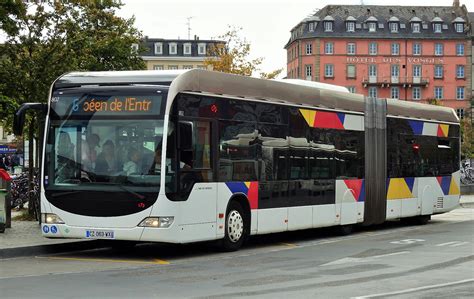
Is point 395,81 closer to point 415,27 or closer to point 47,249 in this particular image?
point 415,27

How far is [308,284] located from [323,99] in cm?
906

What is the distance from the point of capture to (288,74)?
146 metres

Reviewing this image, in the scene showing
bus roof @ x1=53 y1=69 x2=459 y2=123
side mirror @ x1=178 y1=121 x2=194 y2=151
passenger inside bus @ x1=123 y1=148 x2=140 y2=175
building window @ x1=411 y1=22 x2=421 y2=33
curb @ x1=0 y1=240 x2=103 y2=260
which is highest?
building window @ x1=411 y1=22 x2=421 y2=33

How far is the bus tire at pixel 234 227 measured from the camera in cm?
1623

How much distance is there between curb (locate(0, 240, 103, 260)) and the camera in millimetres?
15320

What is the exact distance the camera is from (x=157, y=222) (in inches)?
576

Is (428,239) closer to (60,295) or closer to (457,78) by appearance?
(60,295)

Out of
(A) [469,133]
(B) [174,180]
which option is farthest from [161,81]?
(A) [469,133]

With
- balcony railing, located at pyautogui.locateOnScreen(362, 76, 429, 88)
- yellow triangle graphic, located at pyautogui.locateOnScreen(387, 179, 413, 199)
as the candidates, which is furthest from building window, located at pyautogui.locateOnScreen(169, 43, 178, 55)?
yellow triangle graphic, located at pyautogui.locateOnScreen(387, 179, 413, 199)

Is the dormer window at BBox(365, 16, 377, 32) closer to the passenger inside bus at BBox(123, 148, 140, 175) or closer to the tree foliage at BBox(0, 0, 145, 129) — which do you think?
the tree foliage at BBox(0, 0, 145, 129)

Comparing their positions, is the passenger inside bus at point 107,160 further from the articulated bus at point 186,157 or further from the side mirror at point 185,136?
the side mirror at point 185,136

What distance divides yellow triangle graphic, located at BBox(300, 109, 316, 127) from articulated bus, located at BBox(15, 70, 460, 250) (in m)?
0.02

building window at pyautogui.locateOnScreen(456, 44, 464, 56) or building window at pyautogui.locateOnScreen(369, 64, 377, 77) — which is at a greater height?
building window at pyautogui.locateOnScreen(456, 44, 464, 56)

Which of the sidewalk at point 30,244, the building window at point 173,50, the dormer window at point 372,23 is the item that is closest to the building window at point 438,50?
the dormer window at point 372,23
